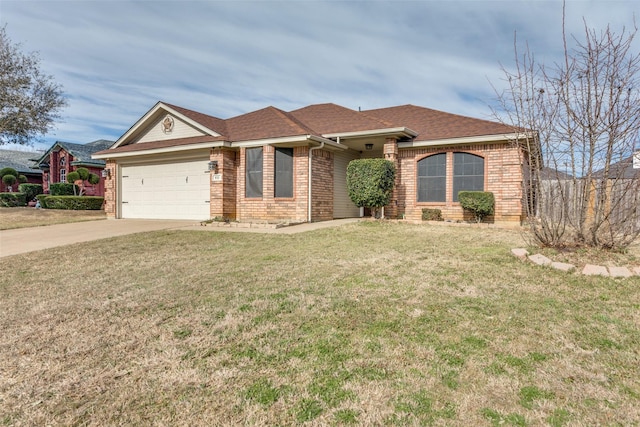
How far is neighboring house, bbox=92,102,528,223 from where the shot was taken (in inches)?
475

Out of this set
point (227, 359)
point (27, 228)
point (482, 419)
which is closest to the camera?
point (482, 419)

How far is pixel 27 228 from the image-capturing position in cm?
1199

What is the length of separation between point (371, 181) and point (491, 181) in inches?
159

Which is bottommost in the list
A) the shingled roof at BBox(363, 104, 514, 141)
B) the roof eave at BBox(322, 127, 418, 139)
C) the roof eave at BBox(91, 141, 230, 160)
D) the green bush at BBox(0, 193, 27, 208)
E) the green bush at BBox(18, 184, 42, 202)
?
the green bush at BBox(0, 193, 27, 208)

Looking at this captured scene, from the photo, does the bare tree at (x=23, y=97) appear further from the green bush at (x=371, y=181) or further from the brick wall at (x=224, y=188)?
the green bush at (x=371, y=181)

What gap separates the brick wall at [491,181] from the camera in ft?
38.1

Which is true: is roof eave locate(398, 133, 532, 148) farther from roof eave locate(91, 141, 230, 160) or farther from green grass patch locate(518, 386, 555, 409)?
green grass patch locate(518, 386, 555, 409)

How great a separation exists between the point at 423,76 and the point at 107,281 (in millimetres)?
13955

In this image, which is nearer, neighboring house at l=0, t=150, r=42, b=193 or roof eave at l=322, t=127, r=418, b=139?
roof eave at l=322, t=127, r=418, b=139

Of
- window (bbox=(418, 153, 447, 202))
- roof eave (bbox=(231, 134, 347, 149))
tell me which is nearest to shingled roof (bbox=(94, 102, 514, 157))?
roof eave (bbox=(231, 134, 347, 149))

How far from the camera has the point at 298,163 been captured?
1227 centimetres

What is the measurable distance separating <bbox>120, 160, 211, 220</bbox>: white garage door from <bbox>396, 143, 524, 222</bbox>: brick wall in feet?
24.7

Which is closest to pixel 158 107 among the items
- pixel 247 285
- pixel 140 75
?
pixel 140 75

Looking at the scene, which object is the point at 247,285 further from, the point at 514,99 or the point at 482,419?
the point at 514,99
